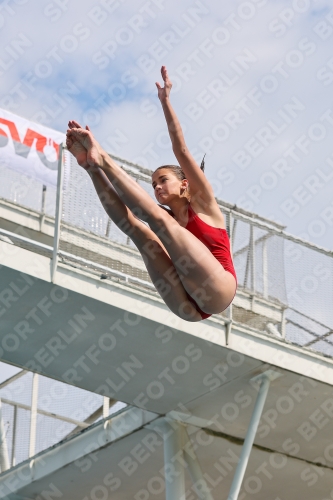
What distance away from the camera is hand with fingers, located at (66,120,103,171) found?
5.57 metres

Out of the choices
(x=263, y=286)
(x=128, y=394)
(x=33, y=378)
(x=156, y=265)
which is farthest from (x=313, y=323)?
(x=156, y=265)

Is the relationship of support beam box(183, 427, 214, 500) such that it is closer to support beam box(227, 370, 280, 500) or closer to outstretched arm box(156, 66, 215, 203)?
support beam box(227, 370, 280, 500)

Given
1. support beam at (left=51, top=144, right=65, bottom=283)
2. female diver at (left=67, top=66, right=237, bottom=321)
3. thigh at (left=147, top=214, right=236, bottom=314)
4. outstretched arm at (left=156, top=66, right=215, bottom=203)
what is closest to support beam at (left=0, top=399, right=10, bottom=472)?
support beam at (left=51, top=144, right=65, bottom=283)

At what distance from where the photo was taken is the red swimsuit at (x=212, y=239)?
6211mm

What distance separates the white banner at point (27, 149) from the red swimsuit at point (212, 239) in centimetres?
548

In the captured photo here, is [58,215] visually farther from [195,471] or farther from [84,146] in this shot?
[84,146]

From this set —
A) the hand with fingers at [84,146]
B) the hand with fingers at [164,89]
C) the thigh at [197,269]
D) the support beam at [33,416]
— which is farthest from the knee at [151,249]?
the support beam at [33,416]

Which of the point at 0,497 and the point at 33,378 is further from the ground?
the point at 33,378

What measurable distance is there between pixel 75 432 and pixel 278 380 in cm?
359

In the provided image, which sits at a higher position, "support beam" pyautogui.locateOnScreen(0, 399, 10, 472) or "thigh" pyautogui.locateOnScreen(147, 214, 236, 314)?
"support beam" pyautogui.locateOnScreen(0, 399, 10, 472)

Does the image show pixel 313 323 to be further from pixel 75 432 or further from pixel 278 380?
pixel 75 432

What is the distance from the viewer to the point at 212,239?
20.4 feet

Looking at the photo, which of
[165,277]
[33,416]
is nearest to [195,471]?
[33,416]

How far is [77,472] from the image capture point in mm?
13289
